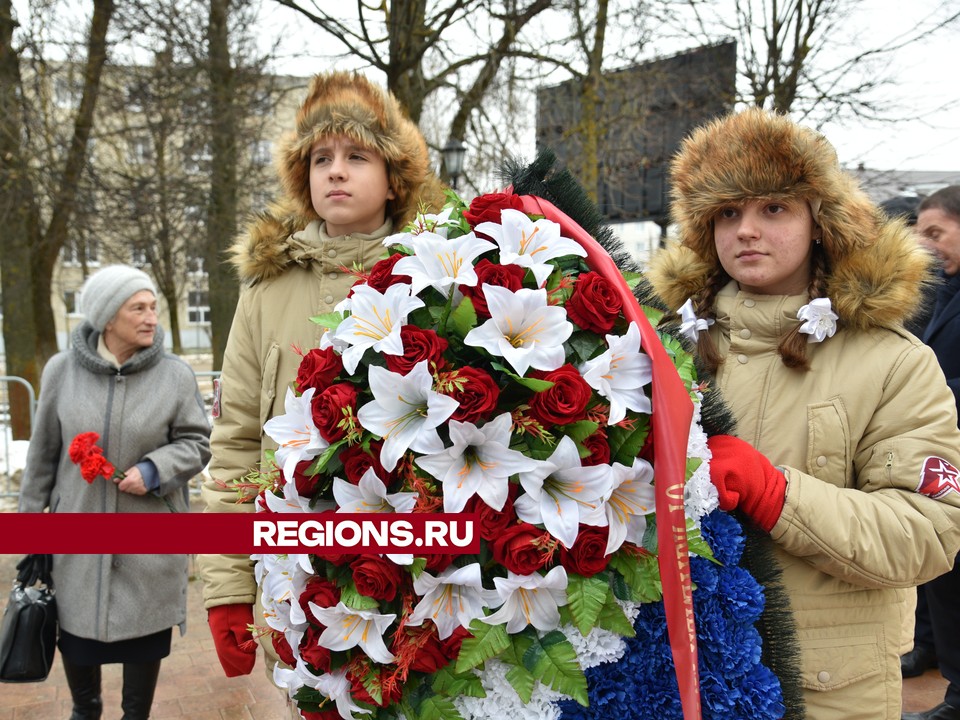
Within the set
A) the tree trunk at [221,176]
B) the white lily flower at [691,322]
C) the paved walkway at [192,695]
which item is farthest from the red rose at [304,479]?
the tree trunk at [221,176]

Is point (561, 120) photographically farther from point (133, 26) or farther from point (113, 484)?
point (113, 484)

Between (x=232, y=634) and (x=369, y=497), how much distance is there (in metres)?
1.07

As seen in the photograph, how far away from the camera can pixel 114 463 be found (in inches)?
128

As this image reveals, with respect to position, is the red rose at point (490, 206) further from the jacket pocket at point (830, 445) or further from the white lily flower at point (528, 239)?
the jacket pocket at point (830, 445)

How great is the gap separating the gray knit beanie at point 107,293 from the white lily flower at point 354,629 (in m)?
2.36

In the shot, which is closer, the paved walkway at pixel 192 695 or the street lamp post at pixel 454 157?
the paved walkway at pixel 192 695

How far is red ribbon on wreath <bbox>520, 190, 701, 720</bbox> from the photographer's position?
4.28 ft

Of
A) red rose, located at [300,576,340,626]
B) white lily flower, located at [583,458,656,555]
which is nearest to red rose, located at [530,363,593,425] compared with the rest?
white lily flower, located at [583,458,656,555]

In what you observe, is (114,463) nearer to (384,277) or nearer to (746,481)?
(384,277)

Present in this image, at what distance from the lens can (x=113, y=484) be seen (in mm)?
3227

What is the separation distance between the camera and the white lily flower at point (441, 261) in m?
1.39

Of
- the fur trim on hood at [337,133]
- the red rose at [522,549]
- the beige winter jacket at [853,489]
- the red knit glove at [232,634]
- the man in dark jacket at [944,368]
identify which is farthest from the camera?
the man in dark jacket at [944,368]

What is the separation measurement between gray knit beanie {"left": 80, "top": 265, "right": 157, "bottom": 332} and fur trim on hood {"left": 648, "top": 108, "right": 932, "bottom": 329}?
7.80 feet

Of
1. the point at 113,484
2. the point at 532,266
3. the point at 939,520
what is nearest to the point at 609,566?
the point at 532,266
